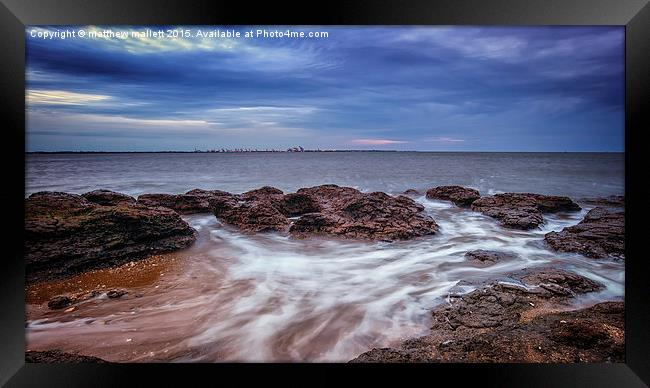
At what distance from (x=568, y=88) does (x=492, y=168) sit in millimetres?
1174

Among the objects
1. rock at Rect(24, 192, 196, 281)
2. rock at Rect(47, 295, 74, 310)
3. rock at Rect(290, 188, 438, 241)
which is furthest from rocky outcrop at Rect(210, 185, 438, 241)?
rock at Rect(47, 295, 74, 310)

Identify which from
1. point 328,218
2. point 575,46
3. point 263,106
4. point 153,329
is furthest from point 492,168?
point 153,329

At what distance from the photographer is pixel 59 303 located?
9.54 feet

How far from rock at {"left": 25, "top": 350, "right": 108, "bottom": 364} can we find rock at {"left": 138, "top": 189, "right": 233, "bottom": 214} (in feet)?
4.53

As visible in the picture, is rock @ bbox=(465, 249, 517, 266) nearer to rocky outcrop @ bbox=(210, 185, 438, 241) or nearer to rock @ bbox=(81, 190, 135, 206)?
rocky outcrop @ bbox=(210, 185, 438, 241)

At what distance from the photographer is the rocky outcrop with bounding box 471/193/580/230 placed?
3.50 meters

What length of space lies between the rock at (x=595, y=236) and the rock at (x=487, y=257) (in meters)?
0.47

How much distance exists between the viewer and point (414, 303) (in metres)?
3.05

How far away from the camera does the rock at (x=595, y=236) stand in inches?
122

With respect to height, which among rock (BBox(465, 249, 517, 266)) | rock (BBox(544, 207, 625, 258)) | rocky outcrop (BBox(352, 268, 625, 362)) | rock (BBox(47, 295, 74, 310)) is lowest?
rocky outcrop (BBox(352, 268, 625, 362))

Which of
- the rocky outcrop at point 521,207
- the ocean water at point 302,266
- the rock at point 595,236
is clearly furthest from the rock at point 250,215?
the rock at point 595,236

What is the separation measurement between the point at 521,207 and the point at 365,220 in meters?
1.66
